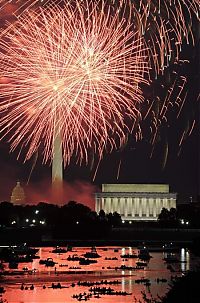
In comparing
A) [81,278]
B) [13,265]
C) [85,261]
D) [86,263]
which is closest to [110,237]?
[85,261]

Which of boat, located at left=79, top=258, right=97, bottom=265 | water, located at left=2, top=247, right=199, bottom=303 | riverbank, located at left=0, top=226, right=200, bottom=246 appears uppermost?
riverbank, located at left=0, top=226, right=200, bottom=246

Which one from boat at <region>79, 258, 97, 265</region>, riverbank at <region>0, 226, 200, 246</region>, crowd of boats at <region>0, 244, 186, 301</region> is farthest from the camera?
riverbank at <region>0, 226, 200, 246</region>

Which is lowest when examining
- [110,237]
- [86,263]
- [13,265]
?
[13,265]

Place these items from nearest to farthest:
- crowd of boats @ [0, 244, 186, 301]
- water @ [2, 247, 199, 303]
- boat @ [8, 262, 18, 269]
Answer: water @ [2, 247, 199, 303], crowd of boats @ [0, 244, 186, 301], boat @ [8, 262, 18, 269]

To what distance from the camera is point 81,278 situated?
8644cm

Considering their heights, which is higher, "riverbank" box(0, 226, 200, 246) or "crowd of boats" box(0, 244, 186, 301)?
"riverbank" box(0, 226, 200, 246)

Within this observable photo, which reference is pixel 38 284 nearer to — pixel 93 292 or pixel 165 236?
pixel 93 292

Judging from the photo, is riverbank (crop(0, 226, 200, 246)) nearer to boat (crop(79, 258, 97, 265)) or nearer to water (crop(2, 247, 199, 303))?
water (crop(2, 247, 199, 303))

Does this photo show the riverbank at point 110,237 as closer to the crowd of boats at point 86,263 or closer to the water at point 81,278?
the crowd of boats at point 86,263

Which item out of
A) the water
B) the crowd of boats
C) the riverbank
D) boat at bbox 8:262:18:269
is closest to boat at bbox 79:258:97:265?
the crowd of boats

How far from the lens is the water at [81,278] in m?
71.1

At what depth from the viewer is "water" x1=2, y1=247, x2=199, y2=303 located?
71.1 meters

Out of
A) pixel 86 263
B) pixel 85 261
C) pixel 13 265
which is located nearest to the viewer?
pixel 13 265

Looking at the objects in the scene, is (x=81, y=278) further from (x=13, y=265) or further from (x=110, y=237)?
(x=110, y=237)
